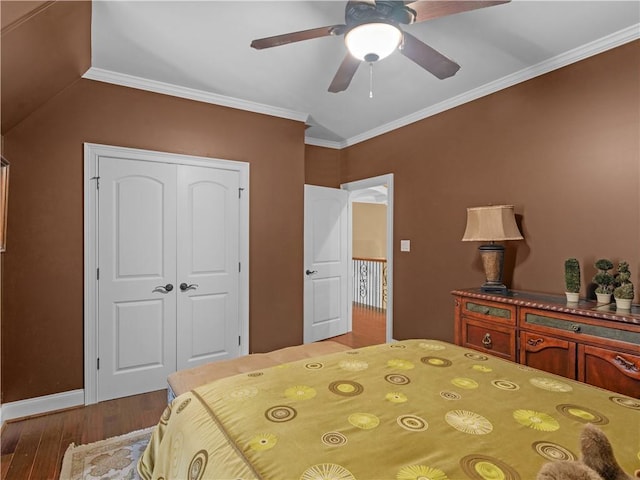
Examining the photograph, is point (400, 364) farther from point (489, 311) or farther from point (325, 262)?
point (325, 262)

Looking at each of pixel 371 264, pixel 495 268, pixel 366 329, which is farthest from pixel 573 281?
pixel 371 264

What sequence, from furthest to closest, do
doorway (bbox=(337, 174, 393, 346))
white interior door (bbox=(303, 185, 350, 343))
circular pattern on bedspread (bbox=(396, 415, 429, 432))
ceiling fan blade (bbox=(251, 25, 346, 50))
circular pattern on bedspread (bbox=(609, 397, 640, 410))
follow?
white interior door (bbox=(303, 185, 350, 343)), doorway (bbox=(337, 174, 393, 346)), ceiling fan blade (bbox=(251, 25, 346, 50)), circular pattern on bedspread (bbox=(609, 397, 640, 410)), circular pattern on bedspread (bbox=(396, 415, 429, 432))

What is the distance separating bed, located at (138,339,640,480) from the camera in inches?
36.3

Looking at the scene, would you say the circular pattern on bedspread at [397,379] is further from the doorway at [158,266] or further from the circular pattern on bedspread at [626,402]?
the doorway at [158,266]

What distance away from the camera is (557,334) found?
230cm

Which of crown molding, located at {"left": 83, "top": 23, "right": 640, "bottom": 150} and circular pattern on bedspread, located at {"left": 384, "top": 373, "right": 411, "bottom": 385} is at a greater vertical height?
crown molding, located at {"left": 83, "top": 23, "right": 640, "bottom": 150}

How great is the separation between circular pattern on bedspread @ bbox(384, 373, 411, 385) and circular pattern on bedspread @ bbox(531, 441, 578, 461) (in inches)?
20.7

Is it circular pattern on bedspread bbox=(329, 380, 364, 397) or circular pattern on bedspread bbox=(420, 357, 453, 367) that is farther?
circular pattern on bedspread bbox=(420, 357, 453, 367)

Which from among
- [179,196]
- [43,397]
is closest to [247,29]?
[179,196]

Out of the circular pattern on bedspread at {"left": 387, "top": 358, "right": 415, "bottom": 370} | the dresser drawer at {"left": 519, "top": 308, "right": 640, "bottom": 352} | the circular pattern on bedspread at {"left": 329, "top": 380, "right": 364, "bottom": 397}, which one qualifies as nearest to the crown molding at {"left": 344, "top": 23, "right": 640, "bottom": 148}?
the dresser drawer at {"left": 519, "top": 308, "right": 640, "bottom": 352}

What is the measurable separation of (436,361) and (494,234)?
152 centimetres

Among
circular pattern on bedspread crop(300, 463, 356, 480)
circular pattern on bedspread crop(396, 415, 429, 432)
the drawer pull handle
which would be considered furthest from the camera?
the drawer pull handle

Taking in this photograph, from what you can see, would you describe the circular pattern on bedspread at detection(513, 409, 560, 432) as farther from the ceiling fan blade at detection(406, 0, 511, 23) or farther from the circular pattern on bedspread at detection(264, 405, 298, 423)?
the ceiling fan blade at detection(406, 0, 511, 23)

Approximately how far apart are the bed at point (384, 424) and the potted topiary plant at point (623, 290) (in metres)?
1.05
